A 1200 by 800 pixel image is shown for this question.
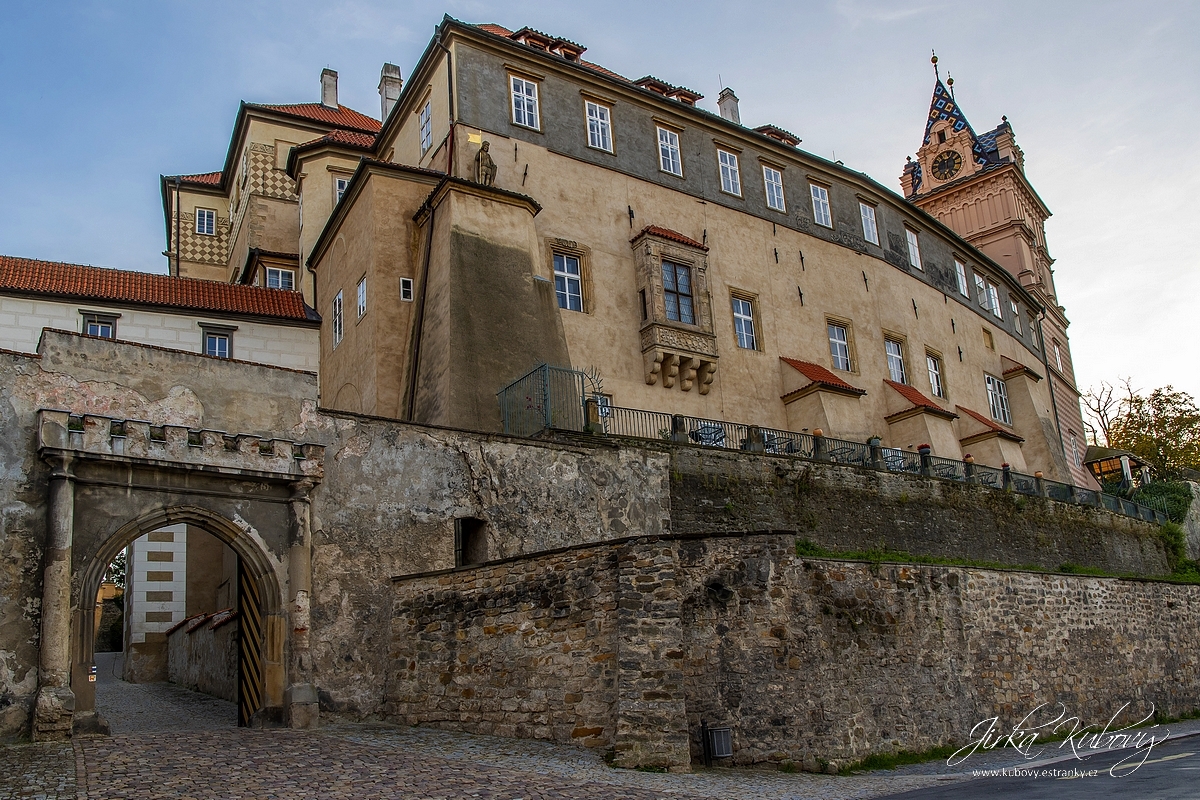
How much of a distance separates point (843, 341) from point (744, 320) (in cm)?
485

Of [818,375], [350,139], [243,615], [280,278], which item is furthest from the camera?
[350,139]

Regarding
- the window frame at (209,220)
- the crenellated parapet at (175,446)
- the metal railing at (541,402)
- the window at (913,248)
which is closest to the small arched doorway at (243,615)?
the crenellated parapet at (175,446)

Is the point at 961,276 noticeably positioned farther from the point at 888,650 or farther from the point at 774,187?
the point at 888,650

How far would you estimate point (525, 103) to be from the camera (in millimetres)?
27047

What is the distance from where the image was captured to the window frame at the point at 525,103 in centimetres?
2669

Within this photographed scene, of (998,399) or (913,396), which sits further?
(998,399)

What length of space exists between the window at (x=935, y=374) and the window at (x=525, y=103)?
1741 cm

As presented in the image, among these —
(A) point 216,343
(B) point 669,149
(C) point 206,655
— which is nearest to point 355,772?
(C) point 206,655

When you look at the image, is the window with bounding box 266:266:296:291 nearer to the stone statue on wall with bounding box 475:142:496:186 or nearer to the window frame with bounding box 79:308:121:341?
the window frame with bounding box 79:308:121:341

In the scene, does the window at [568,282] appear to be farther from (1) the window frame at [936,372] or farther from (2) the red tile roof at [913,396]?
(1) the window frame at [936,372]

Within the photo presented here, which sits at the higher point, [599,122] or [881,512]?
[599,122]

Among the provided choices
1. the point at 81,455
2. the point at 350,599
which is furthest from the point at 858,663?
the point at 81,455

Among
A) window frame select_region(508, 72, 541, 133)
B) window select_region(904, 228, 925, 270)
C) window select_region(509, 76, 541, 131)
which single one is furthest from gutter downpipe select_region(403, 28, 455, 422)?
window select_region(904, 228, 925, 270)

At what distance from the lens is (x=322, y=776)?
11.0 meters
